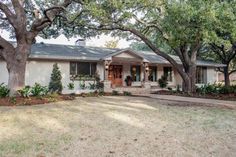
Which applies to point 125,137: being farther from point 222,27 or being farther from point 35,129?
point 222,27

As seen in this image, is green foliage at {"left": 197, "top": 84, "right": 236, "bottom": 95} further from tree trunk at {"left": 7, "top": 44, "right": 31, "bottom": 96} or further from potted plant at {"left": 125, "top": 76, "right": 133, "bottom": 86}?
tree trunk at {"left": 7, "top": 44, "right": 31, "bottom": 96}

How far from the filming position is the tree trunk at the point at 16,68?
1625 centimetres

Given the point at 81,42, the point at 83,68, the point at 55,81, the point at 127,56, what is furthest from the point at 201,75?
the point at 55,81

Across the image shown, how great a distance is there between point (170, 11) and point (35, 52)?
1050 cm

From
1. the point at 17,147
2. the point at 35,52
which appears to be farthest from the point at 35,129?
the point at 35,52

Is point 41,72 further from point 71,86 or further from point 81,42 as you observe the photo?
point 81,42

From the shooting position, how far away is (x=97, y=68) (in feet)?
85.3

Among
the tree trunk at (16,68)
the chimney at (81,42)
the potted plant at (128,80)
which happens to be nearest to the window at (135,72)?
the potted plant at (128,80)

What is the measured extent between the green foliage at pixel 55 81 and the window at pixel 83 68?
5.49 ft

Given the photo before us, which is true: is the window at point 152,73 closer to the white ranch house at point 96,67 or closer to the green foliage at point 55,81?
the white ranch house at point 96,67

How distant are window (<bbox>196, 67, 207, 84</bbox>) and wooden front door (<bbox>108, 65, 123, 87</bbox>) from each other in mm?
9732

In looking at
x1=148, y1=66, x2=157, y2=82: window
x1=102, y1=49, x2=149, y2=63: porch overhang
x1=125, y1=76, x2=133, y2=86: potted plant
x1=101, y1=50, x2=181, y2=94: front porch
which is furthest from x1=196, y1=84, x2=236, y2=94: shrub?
x1=148, y1=66, x2=157, y2=82: window

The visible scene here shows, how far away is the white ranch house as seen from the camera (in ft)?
74.8

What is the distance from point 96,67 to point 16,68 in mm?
10295
